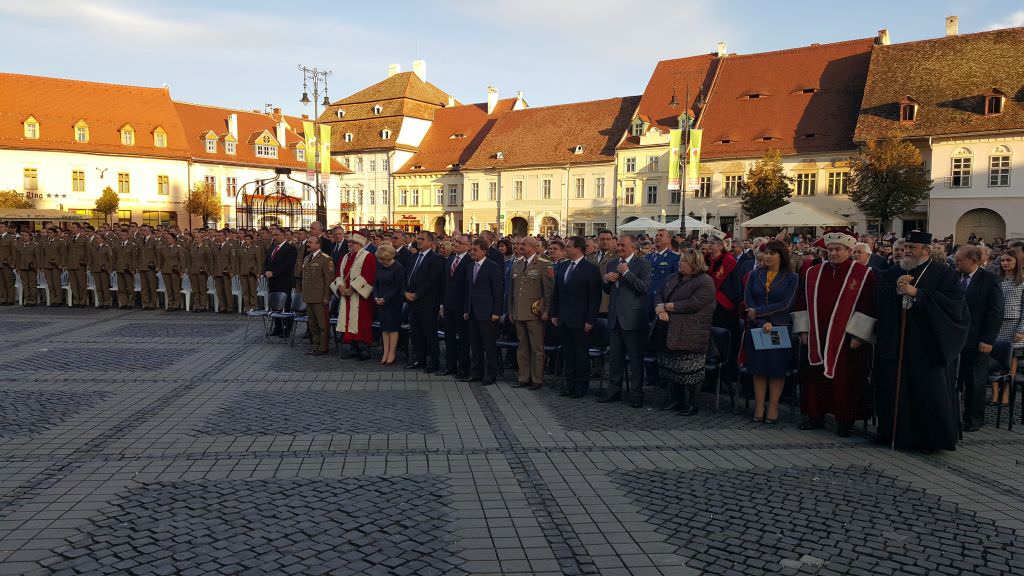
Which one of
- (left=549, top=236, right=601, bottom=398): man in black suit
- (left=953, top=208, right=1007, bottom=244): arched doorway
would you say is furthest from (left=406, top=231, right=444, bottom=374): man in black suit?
(left=953, top=208, right=1007, bottom=244): arched doorway

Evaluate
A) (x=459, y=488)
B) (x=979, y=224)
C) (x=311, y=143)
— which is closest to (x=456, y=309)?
(x=459, y=488)

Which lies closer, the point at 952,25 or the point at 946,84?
the point at 946,84

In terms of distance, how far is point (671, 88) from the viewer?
5228 centimetres

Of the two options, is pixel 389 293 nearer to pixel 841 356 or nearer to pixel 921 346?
pixel 841 356

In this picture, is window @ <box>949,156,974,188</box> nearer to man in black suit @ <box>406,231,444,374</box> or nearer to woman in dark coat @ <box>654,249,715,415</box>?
man in black suit @ <box>406,231,444,374</box>

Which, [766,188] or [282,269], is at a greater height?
[766,188]

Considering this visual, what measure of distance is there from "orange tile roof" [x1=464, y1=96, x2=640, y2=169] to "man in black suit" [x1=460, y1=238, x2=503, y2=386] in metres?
44.2

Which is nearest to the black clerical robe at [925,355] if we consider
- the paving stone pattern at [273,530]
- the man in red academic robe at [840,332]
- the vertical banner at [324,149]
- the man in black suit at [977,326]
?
the man in red academic robe at [840,332]

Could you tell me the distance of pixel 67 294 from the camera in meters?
18.9

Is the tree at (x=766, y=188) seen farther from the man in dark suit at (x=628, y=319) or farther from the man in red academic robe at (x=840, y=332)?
the man in red academic robe at (x=840, y=332)

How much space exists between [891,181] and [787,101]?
13364mm

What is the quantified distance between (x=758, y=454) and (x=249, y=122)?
61.0 metres

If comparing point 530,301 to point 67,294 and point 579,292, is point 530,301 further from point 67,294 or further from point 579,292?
point 67,294

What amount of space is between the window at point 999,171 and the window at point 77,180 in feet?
181
